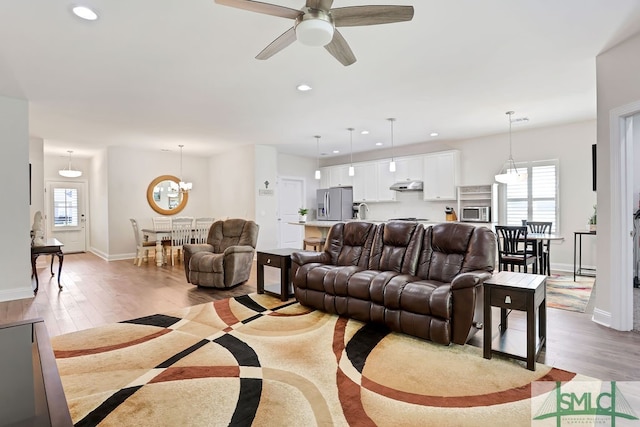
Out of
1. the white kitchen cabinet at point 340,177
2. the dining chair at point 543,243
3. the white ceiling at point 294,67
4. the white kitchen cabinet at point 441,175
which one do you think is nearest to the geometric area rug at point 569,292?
the dining chair at point 543,243

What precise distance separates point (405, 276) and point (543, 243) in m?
3.87

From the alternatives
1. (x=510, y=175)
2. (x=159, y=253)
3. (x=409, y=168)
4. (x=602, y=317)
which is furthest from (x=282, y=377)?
(x=409, y=168)

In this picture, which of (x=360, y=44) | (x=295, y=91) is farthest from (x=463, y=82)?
(x=295, y=91)

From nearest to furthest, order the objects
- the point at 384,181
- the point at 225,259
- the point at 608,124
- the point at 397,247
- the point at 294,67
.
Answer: the point at 608,124 < the point at 294,67 < the point at 397,247 < the point at 225,259 < the point at 384,181

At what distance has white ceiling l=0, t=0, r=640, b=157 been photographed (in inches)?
104

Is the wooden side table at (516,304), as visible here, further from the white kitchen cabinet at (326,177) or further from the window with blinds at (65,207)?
the window with blinds at (65,207)

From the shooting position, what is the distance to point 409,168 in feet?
25.8

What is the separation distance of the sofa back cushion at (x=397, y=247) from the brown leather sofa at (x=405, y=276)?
11 mm

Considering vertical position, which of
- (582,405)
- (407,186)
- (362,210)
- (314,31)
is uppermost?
(314,31)

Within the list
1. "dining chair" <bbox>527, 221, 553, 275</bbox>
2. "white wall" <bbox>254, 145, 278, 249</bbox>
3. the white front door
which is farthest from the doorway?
the white front door

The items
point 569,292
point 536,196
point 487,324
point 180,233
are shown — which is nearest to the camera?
point 487,324

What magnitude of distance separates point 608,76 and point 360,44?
8.24 ft

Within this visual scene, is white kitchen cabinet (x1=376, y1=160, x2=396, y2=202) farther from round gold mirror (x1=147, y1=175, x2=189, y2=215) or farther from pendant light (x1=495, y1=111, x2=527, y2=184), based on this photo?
round gold mirror (x1=147, y1=175, x2=189, y2=215)

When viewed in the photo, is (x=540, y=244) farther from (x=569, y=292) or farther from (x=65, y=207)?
(x=65, y=207)
